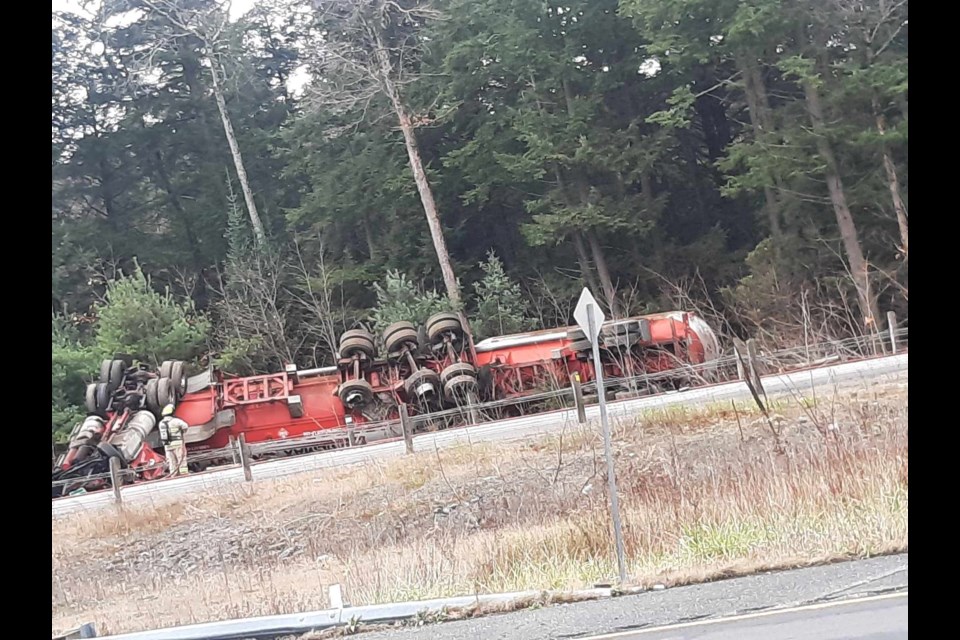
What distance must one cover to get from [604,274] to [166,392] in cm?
668

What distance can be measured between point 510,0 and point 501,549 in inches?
397

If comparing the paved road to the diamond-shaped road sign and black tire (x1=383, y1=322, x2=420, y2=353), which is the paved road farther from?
the diamond-shaped road sign

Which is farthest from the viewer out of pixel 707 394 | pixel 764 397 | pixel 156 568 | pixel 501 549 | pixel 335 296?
pixel 335 296

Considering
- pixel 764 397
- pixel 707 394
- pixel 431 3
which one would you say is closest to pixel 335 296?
pixel 431 3

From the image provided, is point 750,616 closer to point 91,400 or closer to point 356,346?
point 356,346

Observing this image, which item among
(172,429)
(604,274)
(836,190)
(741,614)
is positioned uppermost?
(836,190)

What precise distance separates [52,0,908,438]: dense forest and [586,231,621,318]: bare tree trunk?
0.16 feet

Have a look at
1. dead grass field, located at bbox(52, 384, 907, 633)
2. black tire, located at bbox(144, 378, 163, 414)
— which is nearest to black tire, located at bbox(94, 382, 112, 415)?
black tire, located at bbox(144, 378, 163, 414)

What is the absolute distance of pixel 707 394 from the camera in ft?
30.6

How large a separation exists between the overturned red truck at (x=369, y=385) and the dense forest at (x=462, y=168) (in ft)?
2.92

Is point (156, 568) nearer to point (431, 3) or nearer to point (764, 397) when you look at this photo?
point (764, 397)

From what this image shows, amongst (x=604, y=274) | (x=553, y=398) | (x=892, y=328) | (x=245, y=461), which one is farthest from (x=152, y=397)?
(x=892, y=328)

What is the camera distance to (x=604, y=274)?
40.2 feet

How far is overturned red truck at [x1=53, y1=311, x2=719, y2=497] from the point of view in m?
10.3
